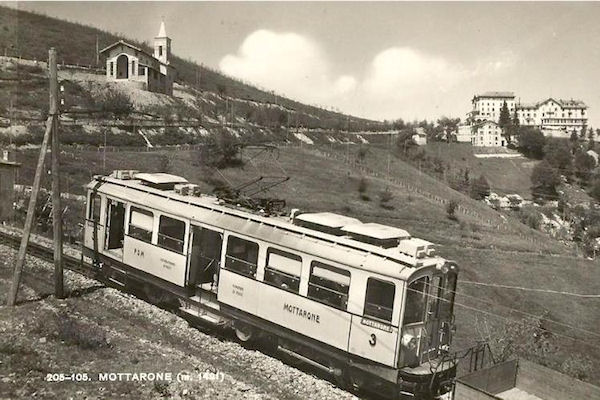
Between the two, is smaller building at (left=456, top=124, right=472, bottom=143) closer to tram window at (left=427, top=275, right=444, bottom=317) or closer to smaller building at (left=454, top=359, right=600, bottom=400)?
smaller building at (left=454, top=359, right=600, bottom=400)

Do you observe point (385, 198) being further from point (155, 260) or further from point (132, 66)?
point (155, 260)

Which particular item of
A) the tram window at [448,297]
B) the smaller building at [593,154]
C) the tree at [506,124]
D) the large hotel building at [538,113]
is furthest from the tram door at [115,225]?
the tree at [506,124]

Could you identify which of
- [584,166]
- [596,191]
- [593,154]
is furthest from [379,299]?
[593,154]

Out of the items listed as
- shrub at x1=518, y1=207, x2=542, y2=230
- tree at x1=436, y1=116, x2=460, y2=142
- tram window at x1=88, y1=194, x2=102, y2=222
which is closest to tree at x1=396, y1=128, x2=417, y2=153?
tree at x1=436, y1=116, x2=460, y2=142

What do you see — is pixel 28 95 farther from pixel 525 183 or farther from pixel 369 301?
pixel 525 183

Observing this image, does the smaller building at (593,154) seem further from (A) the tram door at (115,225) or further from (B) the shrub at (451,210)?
(A) the tram door at (115,225)

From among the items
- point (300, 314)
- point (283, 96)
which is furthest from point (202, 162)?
point (283, 96)
